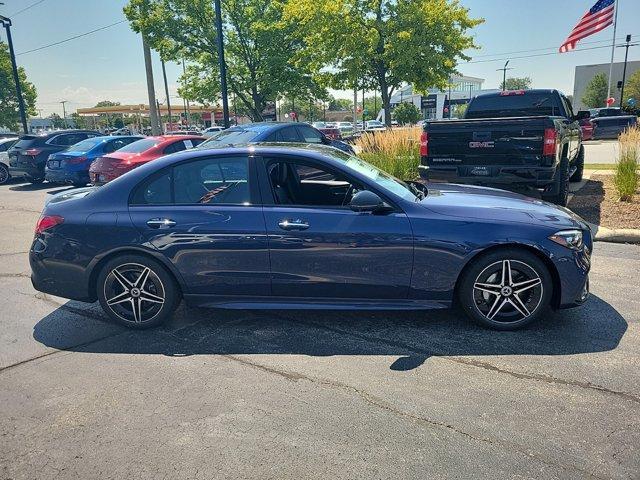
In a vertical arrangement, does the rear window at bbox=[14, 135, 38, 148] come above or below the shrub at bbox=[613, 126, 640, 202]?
above

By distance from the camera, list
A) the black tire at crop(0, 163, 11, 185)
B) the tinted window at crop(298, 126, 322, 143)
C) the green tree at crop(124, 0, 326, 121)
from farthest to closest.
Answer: the green tree at crop(124, 0, 326, 121) < the black tire at crop(0, 163, 11, 185) < the tinted window at crop(298, 126, 322, 143)

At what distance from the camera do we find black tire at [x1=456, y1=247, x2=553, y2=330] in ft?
12.5

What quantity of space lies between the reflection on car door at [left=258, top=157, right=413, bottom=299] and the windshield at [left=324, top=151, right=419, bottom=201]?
349 millimetres

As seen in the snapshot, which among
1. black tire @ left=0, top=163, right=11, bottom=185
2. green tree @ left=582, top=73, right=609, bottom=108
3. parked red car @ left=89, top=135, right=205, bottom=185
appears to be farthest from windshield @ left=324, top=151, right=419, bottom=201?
green tree @ left=582, top=73, right=609, bottom=108

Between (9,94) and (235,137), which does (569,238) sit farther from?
(9,94)

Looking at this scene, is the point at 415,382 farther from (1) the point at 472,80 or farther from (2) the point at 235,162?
(1) the point at 472,80

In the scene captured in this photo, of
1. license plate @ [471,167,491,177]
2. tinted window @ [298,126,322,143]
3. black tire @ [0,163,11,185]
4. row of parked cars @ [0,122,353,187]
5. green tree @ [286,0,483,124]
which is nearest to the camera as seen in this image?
license plate @ [471,167,491,177]

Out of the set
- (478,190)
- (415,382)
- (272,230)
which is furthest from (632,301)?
(272,230)

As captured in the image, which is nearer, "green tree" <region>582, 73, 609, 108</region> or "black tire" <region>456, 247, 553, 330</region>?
"black tire" <region>456, 247, 553, 330</region>

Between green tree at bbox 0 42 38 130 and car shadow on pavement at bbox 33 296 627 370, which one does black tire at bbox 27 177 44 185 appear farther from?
green tree at bbox 0 42 38 130

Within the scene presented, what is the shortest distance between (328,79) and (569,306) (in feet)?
64.2

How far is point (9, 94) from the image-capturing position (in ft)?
134

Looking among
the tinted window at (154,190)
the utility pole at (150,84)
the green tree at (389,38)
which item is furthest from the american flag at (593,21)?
the tinted window at (154,190)

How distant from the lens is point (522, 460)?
246 cm
